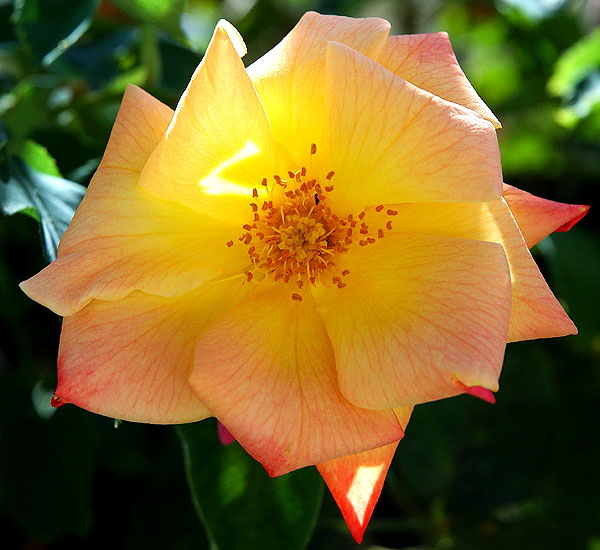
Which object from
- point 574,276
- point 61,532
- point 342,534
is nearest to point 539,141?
point 574,276

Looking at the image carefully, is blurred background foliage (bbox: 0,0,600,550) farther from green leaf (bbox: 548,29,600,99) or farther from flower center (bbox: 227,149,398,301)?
flower center (bbox: 227,149,398,301)

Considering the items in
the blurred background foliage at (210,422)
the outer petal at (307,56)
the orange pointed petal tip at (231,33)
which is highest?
the orange pointed petal tip at (231,33)

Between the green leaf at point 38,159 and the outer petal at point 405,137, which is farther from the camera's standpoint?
the green leaf at point 38,159

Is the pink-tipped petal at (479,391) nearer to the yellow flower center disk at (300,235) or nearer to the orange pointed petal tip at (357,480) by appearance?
→ the orange pointed petal tip at (357,480)

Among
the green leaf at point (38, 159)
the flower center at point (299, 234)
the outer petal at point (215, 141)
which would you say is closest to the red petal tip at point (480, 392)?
the flower center at point (299, 234)

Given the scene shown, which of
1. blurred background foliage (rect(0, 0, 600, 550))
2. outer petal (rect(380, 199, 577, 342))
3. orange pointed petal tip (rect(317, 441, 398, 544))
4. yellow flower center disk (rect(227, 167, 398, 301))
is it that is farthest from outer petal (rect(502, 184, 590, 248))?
blurred background foliage (rect(0, 0, 600, 550))

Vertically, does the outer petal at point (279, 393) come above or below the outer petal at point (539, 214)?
below

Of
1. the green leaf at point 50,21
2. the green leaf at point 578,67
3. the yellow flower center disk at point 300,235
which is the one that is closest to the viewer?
the yellow flower center disk at point 300,235

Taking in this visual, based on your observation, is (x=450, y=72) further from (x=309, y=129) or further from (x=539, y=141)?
(x=539, y=141)

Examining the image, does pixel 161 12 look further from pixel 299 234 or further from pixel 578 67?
pixel 578 67
